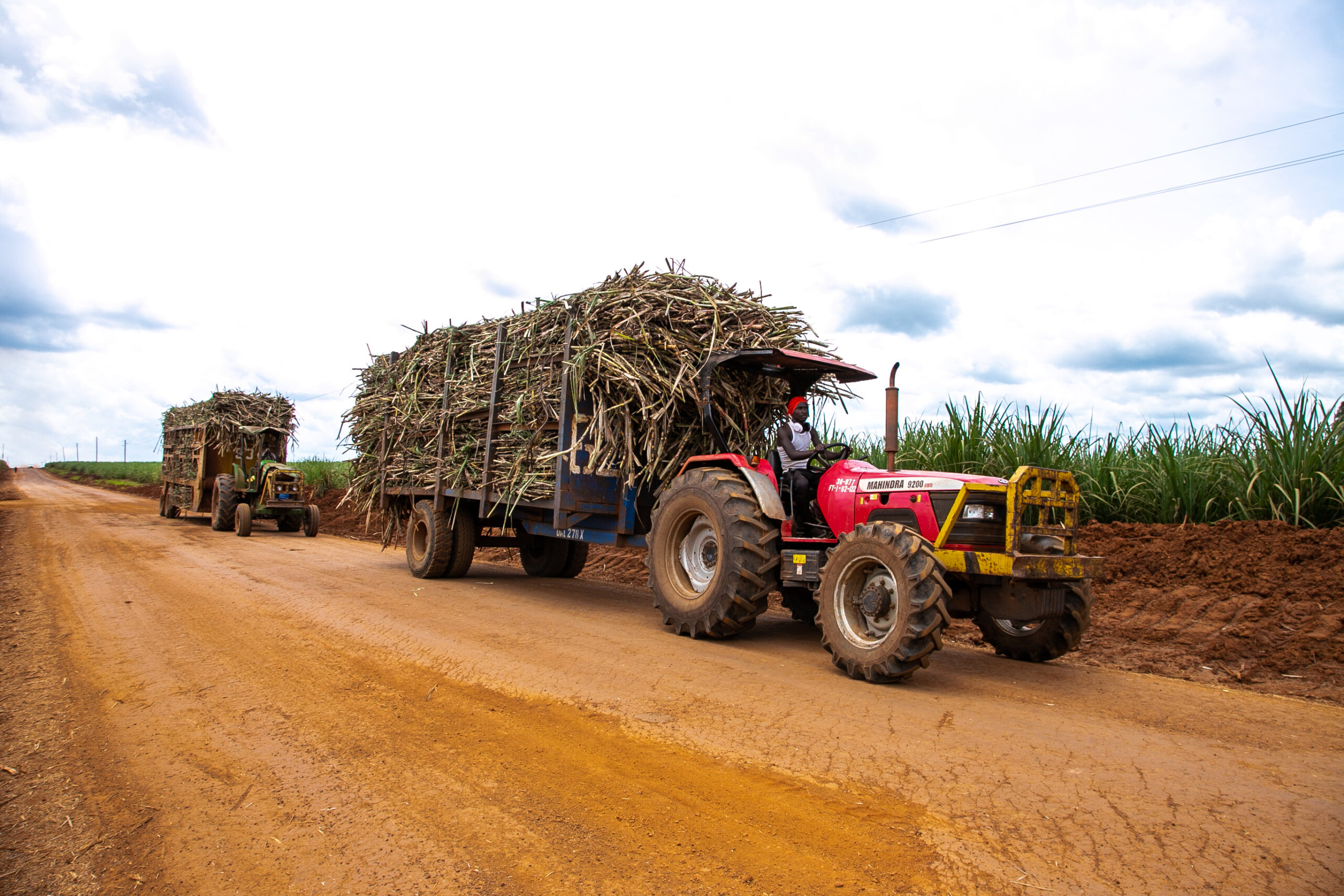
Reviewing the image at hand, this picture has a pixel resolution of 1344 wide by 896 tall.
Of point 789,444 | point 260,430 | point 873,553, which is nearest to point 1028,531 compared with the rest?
point 873,553

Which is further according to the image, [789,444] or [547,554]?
[547,554]

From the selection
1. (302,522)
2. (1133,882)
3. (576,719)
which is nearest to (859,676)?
(576,719)

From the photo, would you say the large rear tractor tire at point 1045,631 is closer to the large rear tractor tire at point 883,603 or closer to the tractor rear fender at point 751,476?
the large rear tractor tire at point 883,603

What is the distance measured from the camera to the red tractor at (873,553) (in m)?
5.39

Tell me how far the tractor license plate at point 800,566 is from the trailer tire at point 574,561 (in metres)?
5.23

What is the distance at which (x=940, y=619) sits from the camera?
5.19m

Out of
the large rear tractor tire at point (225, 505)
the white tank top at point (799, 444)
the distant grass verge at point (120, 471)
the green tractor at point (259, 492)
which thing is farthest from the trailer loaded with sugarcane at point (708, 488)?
the distant grass verge at point (120, 471)

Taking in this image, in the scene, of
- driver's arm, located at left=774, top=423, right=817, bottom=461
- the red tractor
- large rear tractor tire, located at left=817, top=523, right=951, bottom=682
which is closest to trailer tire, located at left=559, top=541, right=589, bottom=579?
the red tractor

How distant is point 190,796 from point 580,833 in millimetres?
1820

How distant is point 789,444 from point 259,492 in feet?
53.0

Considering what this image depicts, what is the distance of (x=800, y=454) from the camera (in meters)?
6.96

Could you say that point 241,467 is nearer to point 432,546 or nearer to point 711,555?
point 432,546

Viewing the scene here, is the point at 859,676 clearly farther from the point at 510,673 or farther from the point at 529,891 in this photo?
the point at 529,891

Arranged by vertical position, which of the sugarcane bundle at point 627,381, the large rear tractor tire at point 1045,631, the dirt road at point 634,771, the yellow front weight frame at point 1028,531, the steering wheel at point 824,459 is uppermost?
the sugarcane bundle at point 627,381
